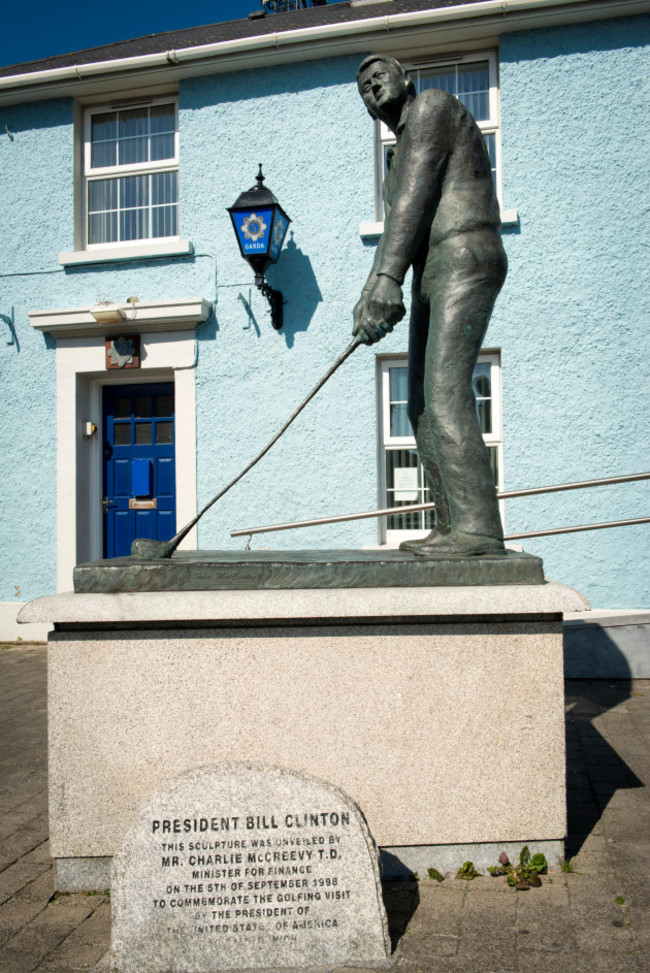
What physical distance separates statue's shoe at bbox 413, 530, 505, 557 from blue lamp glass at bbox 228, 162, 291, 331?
4.64 meters

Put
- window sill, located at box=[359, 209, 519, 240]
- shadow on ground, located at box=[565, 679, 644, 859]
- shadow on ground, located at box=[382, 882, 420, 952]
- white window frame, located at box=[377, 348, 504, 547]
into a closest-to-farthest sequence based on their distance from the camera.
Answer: shadow on ground, located at box=[382, 882, 420, 952] → shadow on ground, located at box=[565, 679, 644, 859] → window sill, located at box=[359, 209, 519, 240] → white window frame, located at box=[377, 348, 504, 547]

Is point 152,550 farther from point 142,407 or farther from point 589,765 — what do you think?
point 142,407

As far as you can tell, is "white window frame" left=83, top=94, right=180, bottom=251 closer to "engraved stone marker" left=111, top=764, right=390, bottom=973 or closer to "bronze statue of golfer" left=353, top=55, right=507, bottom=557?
"bronze statue of golfer" left=353, top=55, right=507, bottom=557

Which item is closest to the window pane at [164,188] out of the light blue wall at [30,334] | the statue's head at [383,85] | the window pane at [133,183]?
the window pane at [133,183]

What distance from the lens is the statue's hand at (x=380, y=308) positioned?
294 centimetres

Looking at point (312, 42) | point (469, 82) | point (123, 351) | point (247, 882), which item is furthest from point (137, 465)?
point (247, 882)

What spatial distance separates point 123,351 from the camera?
771 centimetres

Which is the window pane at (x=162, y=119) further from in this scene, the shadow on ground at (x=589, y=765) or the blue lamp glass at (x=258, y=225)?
the shadow on ground at (x=589, y=765)

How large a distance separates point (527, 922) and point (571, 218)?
5.92m

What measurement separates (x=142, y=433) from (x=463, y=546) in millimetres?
5748

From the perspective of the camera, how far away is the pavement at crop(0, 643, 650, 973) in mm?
2289

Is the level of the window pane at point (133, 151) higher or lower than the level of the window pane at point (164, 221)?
higher

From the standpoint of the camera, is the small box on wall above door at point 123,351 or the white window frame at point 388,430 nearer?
the white window frame at point 388,430

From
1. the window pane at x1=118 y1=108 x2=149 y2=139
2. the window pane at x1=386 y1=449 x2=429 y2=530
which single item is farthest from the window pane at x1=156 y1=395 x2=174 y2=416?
the window pane at x1=118 y1=108 x2=149 y2=139
